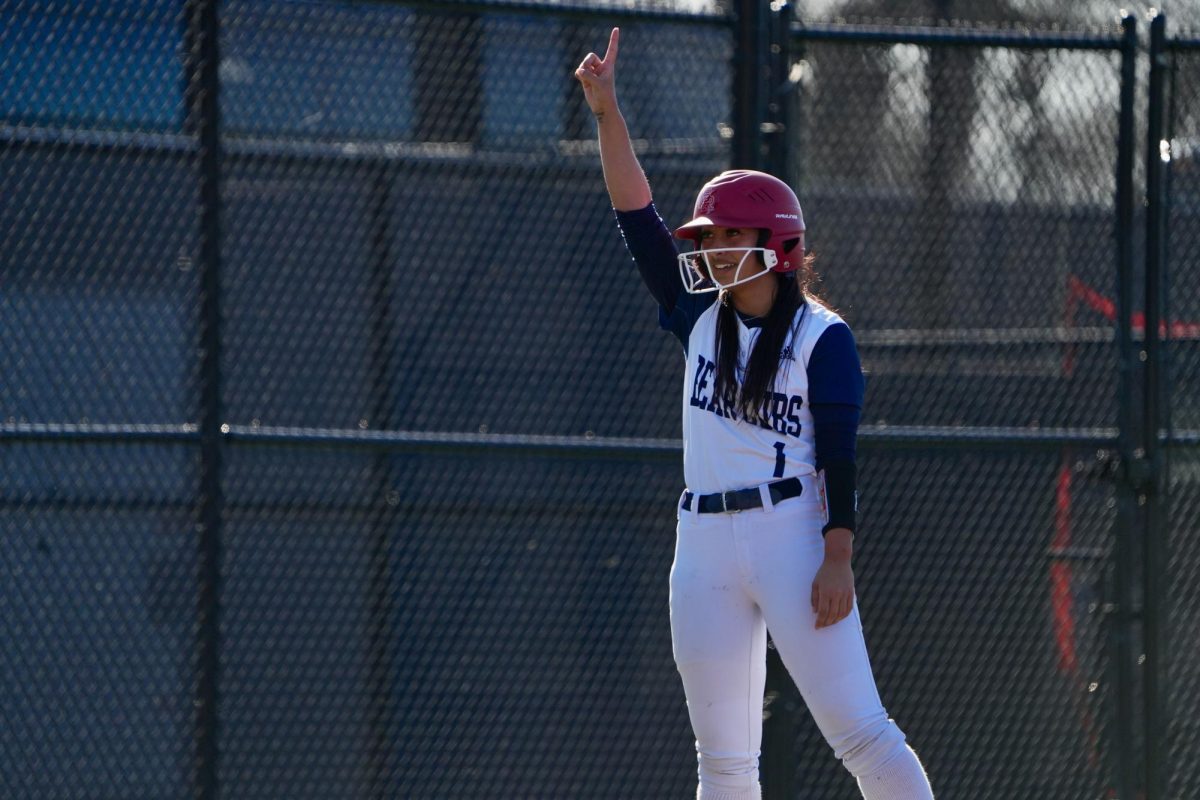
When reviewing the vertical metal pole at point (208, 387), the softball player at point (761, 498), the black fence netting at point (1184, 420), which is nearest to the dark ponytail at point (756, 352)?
the softball player at point (761, 498)

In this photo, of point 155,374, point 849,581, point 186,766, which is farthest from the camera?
point 155,374

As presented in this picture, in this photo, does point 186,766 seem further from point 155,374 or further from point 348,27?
point 348,27

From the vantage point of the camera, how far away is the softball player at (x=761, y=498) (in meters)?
3.31

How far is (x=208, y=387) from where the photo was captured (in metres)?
4.47

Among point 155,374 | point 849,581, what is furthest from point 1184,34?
point 155,374

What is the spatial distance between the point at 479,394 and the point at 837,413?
2114mm

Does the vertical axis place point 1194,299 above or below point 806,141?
below

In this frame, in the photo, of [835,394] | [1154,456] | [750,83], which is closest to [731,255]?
[835,394]

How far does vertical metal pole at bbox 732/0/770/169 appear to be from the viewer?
4656mm

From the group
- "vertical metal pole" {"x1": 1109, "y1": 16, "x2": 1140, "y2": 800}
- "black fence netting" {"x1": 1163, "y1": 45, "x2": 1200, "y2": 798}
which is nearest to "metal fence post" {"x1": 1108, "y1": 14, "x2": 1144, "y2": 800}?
"vertical metal pole" {"x1": 1109, "y1": 16, "x2": 1140, "y2": 800}

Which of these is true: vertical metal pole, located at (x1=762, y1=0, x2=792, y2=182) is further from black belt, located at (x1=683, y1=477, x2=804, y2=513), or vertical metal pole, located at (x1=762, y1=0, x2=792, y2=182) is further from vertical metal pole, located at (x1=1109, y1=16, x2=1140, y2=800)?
black belt, located at (x1=683, y1=477, x2=804, y2=513)

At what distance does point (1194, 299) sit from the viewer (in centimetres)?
509

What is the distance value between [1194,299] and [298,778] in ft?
12.0

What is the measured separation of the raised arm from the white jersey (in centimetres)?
51
